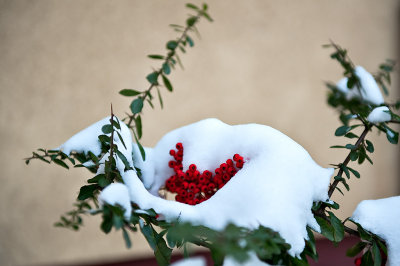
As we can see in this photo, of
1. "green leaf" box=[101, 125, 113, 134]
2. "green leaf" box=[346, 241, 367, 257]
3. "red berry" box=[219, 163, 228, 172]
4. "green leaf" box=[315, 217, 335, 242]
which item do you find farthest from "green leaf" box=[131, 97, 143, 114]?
"green leaf" box=[346, 241, 367, 257]

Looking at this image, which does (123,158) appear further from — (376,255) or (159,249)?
(376,255)

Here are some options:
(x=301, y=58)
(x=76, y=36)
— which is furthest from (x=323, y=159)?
(x=76, y=36)

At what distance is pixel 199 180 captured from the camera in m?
0.53

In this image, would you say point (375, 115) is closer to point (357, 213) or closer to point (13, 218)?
point (357, 213)

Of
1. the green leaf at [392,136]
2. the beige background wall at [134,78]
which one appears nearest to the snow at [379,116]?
the green leaf at [392,136]

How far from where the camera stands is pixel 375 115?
1.86ft

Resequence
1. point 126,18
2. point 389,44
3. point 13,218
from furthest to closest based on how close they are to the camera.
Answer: point 389,44
point 126,18
point 13,218

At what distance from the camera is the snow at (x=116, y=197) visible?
0.36m

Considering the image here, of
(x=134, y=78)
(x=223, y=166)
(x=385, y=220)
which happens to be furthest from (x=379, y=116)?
(x=134, y=78)

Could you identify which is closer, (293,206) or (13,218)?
(293,206)

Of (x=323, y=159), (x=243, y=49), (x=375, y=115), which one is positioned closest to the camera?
(x=375, y=115)

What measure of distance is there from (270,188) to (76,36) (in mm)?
1783

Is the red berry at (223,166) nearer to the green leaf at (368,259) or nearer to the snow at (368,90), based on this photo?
the green leaf at (368,259)

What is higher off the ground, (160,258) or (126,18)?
(126,18)
